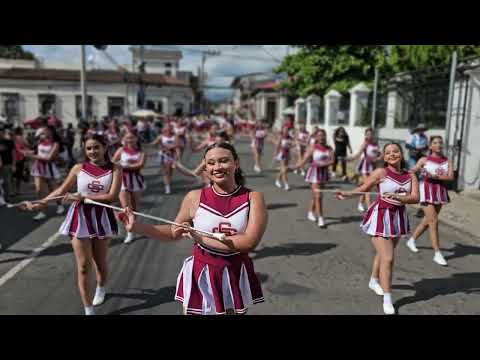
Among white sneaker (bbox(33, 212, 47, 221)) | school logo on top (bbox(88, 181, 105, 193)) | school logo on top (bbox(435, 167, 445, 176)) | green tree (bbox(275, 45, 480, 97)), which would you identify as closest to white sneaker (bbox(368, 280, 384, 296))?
school logo on top (bbox(435, 167, 445, 176))

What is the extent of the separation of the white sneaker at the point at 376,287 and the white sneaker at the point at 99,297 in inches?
122

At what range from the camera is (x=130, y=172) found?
734 cm

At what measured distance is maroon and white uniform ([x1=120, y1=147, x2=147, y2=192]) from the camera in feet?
23.9

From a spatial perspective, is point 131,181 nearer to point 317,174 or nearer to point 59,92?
point 317,174

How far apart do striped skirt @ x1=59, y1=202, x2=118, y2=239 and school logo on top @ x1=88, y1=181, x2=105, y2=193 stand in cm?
17

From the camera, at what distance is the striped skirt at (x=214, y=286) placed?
2.97m

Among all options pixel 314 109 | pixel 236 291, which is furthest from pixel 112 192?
pixel 314 109

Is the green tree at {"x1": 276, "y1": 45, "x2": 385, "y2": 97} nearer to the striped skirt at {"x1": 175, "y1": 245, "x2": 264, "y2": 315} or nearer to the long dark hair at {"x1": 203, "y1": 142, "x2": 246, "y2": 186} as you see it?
the long dark hair at {"x1": 203, "y1": 142, "x2": 246, "y2": 186}

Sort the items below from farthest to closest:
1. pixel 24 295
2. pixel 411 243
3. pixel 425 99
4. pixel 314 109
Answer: pixel 314 109 < pixel 425 99 < pixel 411 243 < pixel 24 295

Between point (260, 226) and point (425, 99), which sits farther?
point (425, 99)
